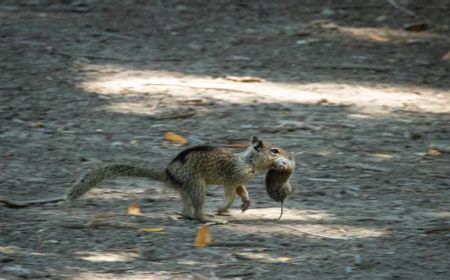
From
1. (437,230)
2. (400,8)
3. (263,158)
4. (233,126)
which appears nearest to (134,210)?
(263,158)

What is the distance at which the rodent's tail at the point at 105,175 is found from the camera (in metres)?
6.25

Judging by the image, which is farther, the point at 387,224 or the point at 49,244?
the point at 387,224

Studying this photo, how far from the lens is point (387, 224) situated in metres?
6.25

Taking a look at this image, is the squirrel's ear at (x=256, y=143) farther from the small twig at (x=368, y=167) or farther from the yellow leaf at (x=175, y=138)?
the yellow leaf at (x=175, y=138)

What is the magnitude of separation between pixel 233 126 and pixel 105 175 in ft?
8.00

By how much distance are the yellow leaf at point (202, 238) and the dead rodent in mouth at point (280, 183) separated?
0.60m

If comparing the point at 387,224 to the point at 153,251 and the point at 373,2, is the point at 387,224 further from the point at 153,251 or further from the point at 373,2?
the point at 373,2

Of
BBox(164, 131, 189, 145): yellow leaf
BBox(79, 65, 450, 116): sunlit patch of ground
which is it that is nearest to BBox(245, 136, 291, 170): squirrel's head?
BBox(164, 131, 189, 145): yellow leaf

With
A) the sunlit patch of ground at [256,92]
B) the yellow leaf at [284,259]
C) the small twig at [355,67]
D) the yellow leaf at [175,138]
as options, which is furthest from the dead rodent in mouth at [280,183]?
the small twig at [355,67]

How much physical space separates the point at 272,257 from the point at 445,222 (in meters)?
1.19

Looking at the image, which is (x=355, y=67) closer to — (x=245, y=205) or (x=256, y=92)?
(x=256, y=92)

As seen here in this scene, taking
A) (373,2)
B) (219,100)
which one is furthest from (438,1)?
(219,100)

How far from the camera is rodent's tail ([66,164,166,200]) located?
20.5 ft

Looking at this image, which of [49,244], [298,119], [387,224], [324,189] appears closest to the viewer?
[49,244]
